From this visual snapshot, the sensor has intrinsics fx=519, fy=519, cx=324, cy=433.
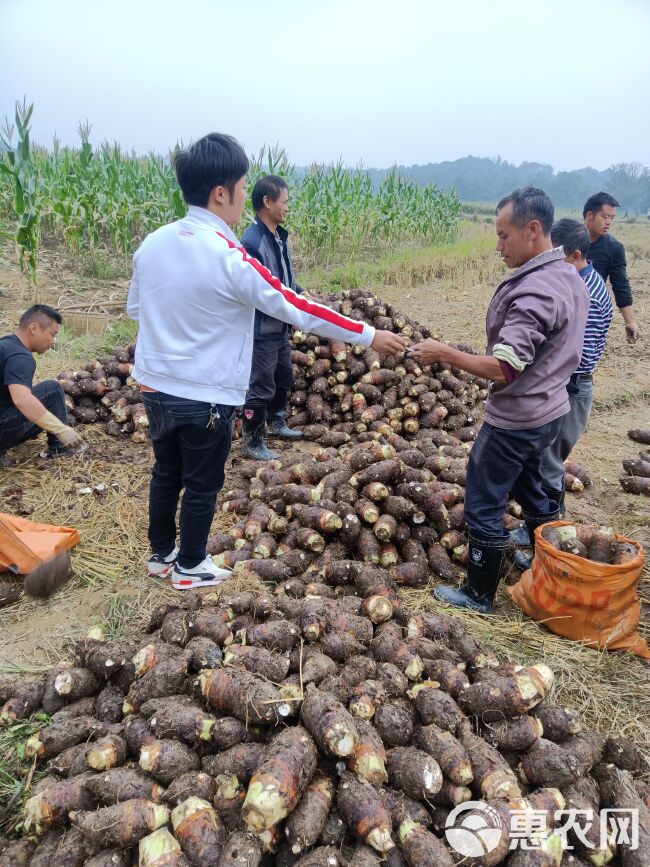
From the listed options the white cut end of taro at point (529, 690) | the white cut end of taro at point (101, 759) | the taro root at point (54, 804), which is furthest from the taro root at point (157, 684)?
the white cut end of taro at point (529, 690)

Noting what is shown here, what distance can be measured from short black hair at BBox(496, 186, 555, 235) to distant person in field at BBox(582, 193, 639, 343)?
175cm

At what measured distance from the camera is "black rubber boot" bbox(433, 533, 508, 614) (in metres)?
3.02

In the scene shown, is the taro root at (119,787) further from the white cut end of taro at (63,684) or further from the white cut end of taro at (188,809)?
the white cut end of taro at (63,684)

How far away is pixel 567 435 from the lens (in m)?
3.76

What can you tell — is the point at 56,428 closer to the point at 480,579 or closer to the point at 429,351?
the point at 429,351

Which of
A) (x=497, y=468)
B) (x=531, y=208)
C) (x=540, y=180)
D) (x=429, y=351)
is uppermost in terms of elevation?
(x=540, y=180)

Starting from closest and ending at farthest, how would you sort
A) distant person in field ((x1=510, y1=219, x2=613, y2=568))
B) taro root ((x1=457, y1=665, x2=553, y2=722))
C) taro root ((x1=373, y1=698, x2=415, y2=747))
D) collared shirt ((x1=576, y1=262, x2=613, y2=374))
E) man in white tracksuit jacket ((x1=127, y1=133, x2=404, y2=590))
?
taro root ((x1=373, y1=698, x2=415, y2=747)) < taro root ((x1=457, y1=665, x2=553, y2=722)) < man in white tracksuit jacket ((x1=127, y1=133, x2=404, y2=590)) < distant person in field ((x1=510, y1=219, x2=613, y2=568)) < collared shirt ((x1=576, y1=262, x2=613, y2=374))

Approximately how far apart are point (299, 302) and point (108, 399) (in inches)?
149

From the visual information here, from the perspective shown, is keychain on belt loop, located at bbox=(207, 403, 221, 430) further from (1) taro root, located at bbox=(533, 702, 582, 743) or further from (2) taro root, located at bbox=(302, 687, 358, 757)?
(1) taro root, located at bbox=(533, 702, 582, 743)

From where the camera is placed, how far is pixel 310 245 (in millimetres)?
15391

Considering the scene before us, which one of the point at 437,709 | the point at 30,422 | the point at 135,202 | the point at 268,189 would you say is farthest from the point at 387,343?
the point at 135,202

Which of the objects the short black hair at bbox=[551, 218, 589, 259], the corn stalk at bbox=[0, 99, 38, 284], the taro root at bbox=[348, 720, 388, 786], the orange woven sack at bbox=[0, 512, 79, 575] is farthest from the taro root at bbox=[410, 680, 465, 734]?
the corn stalk at bbox=[0, 99, 38, 284]

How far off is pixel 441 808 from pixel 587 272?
3389 millimetres

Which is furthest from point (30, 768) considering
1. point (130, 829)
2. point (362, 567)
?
point (362, 567)
